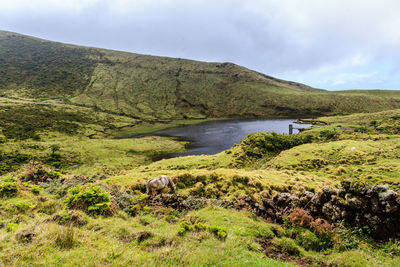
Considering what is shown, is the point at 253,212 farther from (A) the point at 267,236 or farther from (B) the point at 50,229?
(B) the point at 50,229

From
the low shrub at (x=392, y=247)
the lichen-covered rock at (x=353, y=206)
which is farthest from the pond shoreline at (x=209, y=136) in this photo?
the low shrub at (x=392, y=247)

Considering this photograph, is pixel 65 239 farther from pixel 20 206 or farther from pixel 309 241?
pixel 309 241

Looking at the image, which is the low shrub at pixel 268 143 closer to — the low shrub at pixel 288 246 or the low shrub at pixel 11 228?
the low shrub at pixel 288 246

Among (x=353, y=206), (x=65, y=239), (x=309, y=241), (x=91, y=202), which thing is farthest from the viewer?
(x=91, y=202)

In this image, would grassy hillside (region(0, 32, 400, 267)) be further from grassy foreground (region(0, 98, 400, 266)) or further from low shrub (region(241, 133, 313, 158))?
low shrub (region(241, 133, 313, 158))

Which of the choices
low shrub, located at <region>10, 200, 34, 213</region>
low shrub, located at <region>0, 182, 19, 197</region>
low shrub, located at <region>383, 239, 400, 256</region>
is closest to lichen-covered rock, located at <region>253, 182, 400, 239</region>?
low shrub, located at <region>383, 239, 400, 256</region>

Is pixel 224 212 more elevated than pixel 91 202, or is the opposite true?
pixel 91 202

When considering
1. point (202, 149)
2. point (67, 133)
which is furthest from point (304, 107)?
point (67, 133)

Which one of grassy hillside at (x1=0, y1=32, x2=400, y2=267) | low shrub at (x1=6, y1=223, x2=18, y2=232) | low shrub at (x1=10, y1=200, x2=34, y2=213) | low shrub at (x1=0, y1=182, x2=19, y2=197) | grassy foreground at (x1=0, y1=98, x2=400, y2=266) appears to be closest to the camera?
grassy foreground at (x1=0, y1=98, x2=400, y2=266)

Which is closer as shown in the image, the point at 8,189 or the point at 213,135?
the point at 8,189

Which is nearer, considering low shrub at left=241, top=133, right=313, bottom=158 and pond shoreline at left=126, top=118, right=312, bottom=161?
low shrub at left=241, top=133, right=313, bottom=158

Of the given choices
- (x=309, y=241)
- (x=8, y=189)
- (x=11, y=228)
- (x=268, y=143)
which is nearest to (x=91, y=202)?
(x=11, y=228)

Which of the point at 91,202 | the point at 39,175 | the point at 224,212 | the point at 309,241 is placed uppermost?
the point at 91,202

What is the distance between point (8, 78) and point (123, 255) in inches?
9140
